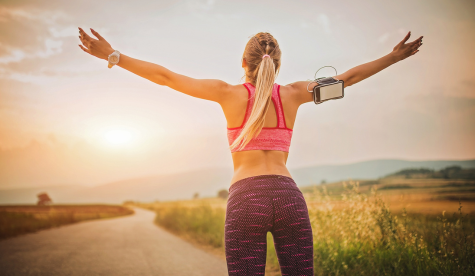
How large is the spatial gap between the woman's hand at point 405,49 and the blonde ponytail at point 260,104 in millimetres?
1483

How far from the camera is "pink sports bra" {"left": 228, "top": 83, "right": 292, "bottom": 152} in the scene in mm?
1851

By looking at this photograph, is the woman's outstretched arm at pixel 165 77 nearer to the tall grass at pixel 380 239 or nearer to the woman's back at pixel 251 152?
the woman's back at pixel 251 152

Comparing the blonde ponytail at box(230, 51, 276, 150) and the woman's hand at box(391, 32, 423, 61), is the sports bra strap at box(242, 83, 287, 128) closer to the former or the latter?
the blonde ponytail at box(230, 51, 276, 150)

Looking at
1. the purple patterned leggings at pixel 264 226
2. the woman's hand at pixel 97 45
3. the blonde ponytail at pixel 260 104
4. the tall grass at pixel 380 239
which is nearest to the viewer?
the purple patterned leggings at pixel 264 226

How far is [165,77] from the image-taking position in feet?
6.45

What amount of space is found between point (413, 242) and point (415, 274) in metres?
0.37

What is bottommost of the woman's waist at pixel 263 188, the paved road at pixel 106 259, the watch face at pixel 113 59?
the paved road at pixel 106 259

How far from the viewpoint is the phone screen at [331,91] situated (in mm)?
2242

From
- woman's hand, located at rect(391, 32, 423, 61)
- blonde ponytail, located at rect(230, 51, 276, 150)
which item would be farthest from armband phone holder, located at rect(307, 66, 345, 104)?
woman's hand, located at rect(391, 32, 423, 61)

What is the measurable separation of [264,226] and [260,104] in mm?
724

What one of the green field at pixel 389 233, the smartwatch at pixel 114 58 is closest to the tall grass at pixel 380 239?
the green field at pixel 389 233

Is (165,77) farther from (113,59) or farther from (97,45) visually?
(97,45)

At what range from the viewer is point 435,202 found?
4633 mm

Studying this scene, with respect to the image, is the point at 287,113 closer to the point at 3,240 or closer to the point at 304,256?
the point at 304,256
